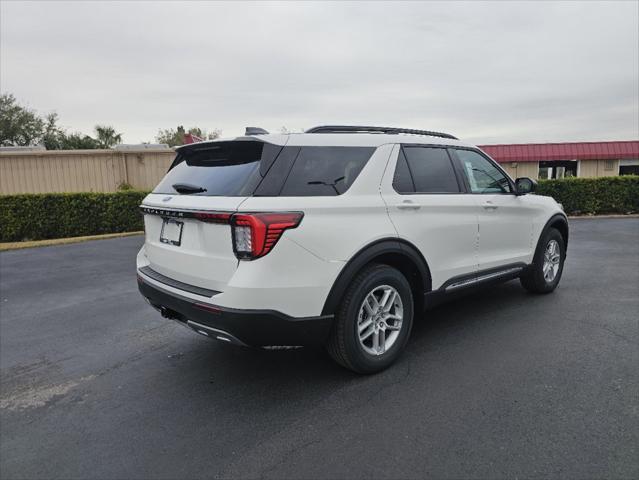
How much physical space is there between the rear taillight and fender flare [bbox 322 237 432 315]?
558 mm

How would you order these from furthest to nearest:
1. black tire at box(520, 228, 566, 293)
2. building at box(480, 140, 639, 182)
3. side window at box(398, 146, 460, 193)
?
1. building at box(480, 140, 639, 182)
2. black tire at box(520, 228, 566, 293)
3. side window at box(398, 146, 460, 193)

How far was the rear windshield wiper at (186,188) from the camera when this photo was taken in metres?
3.24

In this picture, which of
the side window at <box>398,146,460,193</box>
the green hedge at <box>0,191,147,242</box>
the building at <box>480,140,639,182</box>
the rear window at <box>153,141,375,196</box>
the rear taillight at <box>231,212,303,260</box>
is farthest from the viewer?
the building at <box>480,140,639,182</box>

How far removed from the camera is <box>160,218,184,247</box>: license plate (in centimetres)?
323

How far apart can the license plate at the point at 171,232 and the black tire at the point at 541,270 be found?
3.90 m

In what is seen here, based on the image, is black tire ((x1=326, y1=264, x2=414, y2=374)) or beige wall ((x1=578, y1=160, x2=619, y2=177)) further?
beige wall ((x1=578, y1=160, x2=619, y2=177))

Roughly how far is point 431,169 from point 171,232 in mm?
2256

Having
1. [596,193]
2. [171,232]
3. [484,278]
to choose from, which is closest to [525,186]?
[484,278]

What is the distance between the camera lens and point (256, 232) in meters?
2.73

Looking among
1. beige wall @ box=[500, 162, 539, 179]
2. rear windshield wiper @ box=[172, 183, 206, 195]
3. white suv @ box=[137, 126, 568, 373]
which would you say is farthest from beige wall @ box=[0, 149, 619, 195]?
beige wall @ box=[500, 162, 539, 179]

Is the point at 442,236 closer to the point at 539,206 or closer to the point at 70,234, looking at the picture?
the point at 539,206

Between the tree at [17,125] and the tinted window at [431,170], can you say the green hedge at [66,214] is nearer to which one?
the tinted window at [431,170]

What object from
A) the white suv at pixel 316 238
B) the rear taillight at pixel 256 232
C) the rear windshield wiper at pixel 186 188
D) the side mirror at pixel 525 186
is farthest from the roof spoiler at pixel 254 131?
the side mirror at pixel 525 186

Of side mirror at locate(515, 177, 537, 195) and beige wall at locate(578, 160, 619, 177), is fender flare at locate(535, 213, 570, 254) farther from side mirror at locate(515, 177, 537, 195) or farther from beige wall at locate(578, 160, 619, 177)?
beige wall at locate(578, 160, 619, 177)
